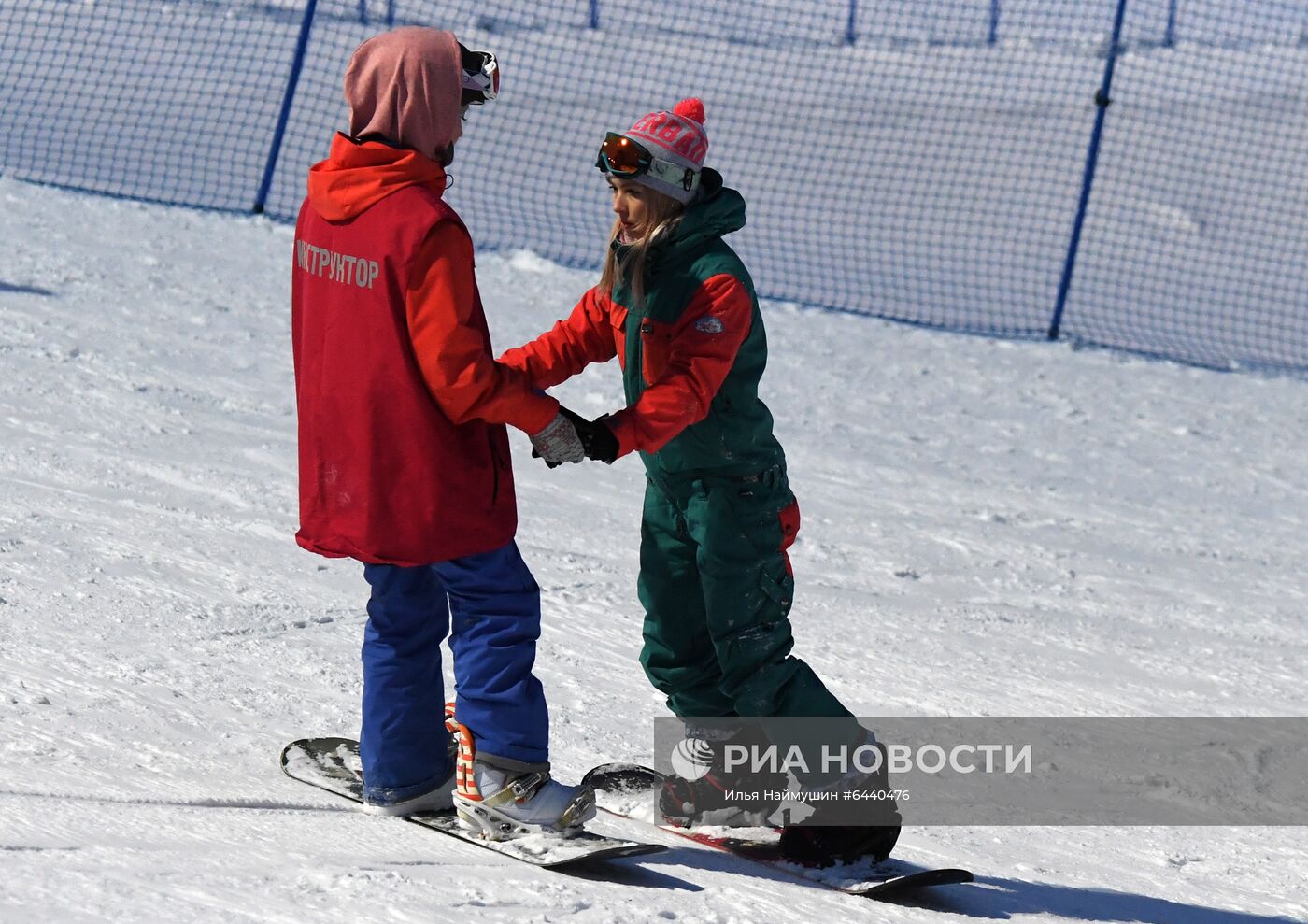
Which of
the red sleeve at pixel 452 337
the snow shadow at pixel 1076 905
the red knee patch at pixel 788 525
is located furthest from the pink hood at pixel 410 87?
the snow shadow at pixel 1076 905

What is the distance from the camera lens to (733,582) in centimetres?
339

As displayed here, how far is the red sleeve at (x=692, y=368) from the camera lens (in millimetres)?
3154

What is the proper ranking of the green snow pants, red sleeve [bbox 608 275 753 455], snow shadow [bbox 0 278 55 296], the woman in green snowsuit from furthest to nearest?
1. snow shadow [bbox 0 278 55 296]
2. the green snow pants
3. the woman in green snowsuit
4. red sleeve [bbox 608 275 753 455]

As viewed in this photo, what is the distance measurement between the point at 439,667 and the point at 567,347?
0.77m

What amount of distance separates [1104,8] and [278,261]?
12.8m

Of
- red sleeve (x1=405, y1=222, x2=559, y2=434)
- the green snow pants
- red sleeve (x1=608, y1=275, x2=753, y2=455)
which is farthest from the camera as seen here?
the green snow pants

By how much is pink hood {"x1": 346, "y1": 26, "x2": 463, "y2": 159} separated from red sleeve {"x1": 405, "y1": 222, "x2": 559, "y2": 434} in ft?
0.70

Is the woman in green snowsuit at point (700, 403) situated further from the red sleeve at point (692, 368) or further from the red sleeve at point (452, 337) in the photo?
the red sleeve at point (452, 337)

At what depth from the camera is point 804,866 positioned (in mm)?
3488

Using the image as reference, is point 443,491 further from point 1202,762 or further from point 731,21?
point 731,21

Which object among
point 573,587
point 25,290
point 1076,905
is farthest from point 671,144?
point 25,290

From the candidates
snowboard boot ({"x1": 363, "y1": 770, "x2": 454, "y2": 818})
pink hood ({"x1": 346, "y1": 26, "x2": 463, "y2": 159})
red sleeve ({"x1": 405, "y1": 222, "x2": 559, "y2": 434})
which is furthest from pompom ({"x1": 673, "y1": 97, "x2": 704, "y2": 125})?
snowboard boot ({"x1": 363, "y1": 770, "x2": 454, "y2": 818})

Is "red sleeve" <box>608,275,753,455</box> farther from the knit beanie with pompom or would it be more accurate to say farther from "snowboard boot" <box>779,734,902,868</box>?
"snowboard boot" <box>779,734,902,868</box>

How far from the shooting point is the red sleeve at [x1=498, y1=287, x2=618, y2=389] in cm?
355
